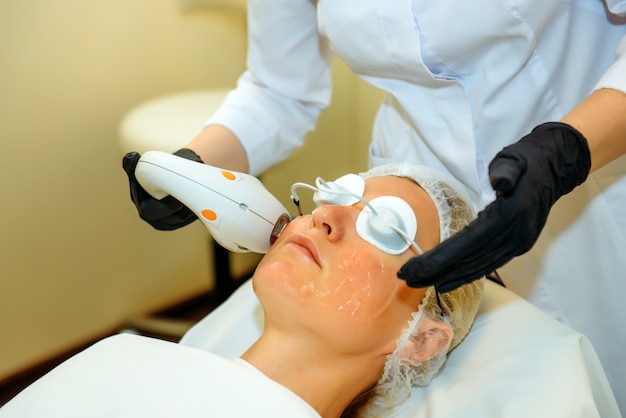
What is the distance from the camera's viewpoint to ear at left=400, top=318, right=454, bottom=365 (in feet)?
3.96

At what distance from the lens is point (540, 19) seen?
1112mm

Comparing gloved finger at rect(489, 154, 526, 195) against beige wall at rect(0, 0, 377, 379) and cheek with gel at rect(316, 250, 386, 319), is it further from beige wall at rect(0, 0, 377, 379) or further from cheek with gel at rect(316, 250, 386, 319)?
beige wall at rect(0, 0, 377, 379)

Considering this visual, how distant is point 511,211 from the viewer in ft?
2.91

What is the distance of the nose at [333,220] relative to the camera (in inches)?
46.0

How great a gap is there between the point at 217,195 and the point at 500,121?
0.55 m

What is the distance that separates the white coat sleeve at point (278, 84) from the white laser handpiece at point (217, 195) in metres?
0.32

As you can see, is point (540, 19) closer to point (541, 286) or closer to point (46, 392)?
point (541, 286)

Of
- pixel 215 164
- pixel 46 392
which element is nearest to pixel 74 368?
pixel 46 392

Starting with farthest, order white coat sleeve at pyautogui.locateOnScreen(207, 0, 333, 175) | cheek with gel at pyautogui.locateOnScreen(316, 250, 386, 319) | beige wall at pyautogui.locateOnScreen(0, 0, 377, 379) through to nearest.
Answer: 1. beige wall at pyautogui.locateOnScreen(0, 0, 377, 379)
2. white coat sleeve at pyautogui.locateOnScreen(207, 0, 333, 175)
3. cheek with gel at pyautogui.locateOnScreen(316, 250, 386, 319)

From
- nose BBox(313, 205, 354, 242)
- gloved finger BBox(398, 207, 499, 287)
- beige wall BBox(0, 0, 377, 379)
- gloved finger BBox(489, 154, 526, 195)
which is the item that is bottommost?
beige wall BBox(0, 0, 377, 379)

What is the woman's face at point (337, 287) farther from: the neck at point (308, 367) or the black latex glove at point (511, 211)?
the black latex glove at point (511, 211)

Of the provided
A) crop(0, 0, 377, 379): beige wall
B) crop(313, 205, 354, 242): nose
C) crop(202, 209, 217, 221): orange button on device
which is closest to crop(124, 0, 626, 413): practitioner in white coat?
crop(202, 209, 217, 221): orange button on device

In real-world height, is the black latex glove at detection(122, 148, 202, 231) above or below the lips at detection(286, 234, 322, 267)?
above

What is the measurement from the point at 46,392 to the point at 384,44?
2.82 feet
